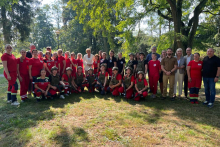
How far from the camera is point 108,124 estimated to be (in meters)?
3.64

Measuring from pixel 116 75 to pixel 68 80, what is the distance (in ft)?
7.03

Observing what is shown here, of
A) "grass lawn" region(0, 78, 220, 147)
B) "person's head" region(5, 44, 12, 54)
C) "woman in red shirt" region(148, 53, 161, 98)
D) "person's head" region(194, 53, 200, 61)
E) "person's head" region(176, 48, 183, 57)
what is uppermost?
"person's head" region(5, 44, 12, 54)

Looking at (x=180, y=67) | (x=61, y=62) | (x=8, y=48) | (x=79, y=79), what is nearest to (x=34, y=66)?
(x=8, y=48)

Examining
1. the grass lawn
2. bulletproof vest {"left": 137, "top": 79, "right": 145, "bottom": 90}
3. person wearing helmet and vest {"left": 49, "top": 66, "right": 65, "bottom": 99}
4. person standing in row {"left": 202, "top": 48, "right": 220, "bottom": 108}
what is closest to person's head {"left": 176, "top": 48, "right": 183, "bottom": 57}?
person standing in row {"left": 202, "top": 48, "right": 220, "bottom": 108}

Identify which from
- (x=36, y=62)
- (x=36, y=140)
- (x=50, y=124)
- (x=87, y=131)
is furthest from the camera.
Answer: (x=36, y=62)

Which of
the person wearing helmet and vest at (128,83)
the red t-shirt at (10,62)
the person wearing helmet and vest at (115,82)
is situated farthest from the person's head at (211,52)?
the red t-shirt at (10,62)

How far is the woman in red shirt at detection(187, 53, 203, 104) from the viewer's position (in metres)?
5.23

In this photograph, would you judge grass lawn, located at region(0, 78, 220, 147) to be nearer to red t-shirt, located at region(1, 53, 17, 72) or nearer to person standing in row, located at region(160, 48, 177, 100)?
person standing in row, located at region(160, 48, 177, 100)

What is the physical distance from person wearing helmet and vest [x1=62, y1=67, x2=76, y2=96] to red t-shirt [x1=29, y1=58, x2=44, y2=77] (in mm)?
1084

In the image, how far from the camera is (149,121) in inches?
152

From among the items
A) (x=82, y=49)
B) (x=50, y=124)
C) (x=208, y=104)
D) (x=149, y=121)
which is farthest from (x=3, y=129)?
(x=82, y=49)

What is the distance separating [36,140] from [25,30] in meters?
18.7

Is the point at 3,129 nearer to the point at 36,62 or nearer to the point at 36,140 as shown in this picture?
the point at 36,140

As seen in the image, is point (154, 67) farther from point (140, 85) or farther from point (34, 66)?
point (34, 66)
